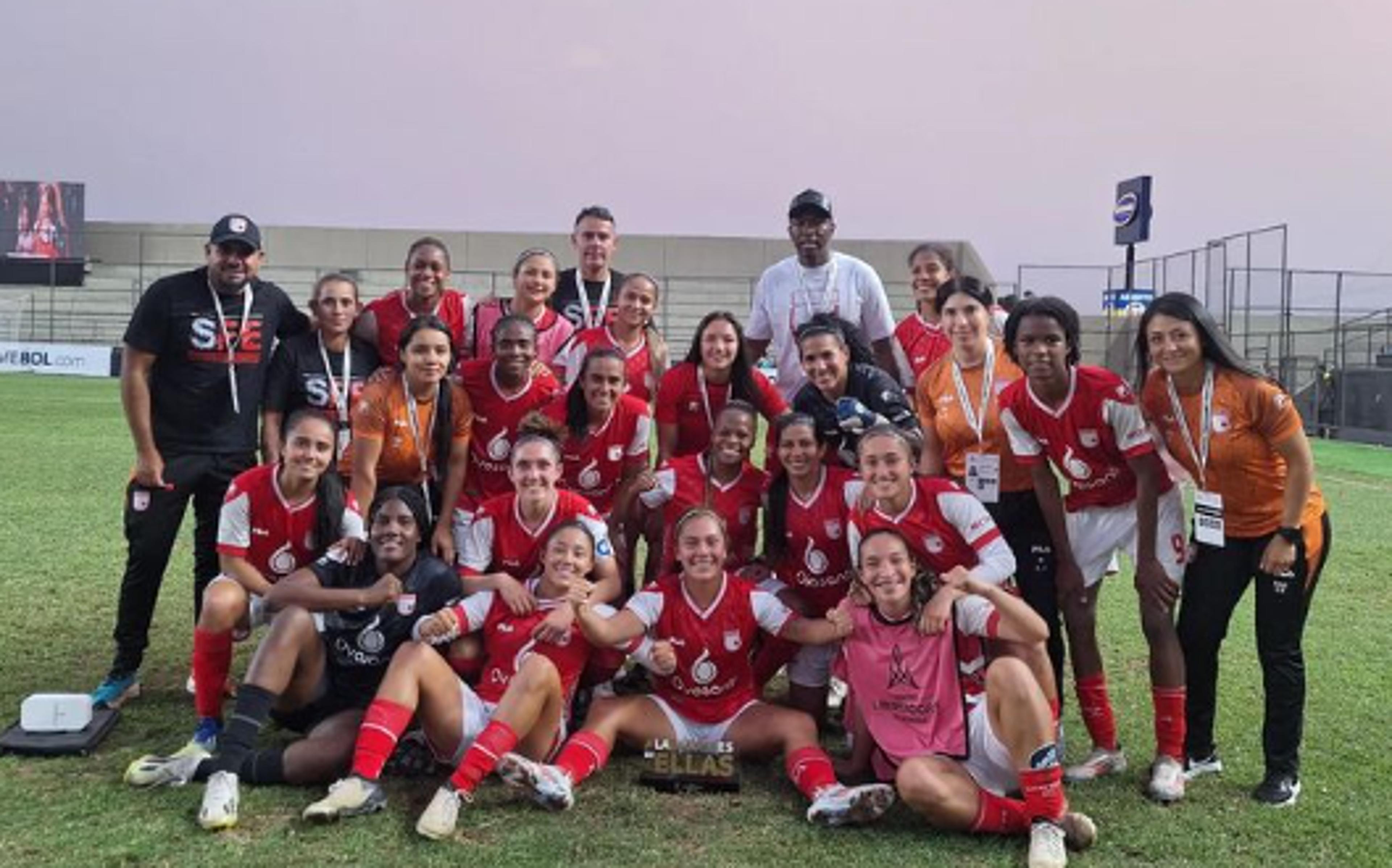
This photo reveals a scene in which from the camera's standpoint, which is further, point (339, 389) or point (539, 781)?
point (339, 389)

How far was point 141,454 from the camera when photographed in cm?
502

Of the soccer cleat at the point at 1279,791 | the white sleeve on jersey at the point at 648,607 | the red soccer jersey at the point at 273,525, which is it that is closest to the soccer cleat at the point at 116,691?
the red soccer jersey at the point at 273,525

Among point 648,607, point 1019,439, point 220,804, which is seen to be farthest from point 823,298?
point 220,804

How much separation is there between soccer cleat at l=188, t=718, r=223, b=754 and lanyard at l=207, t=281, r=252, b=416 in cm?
A: 152

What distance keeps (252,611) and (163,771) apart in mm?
775

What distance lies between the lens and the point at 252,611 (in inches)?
179

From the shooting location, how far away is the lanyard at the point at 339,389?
526 cm

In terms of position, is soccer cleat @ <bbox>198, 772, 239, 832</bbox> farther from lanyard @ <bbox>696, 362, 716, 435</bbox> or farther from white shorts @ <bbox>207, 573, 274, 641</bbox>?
lanyard @ <bbox>696, 362, 716, 435</bbox>

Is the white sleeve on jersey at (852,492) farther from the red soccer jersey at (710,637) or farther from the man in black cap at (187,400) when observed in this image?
the man in black cap at (187,400)

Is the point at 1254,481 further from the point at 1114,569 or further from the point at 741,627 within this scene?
the point at 741,627

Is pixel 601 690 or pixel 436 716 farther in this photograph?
pixel 601 690

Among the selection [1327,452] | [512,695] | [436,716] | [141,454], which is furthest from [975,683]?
[1327,452]

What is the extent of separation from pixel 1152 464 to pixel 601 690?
2.30 metres

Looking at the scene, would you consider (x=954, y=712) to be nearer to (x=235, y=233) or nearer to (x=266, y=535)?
(x=266, y=535)
